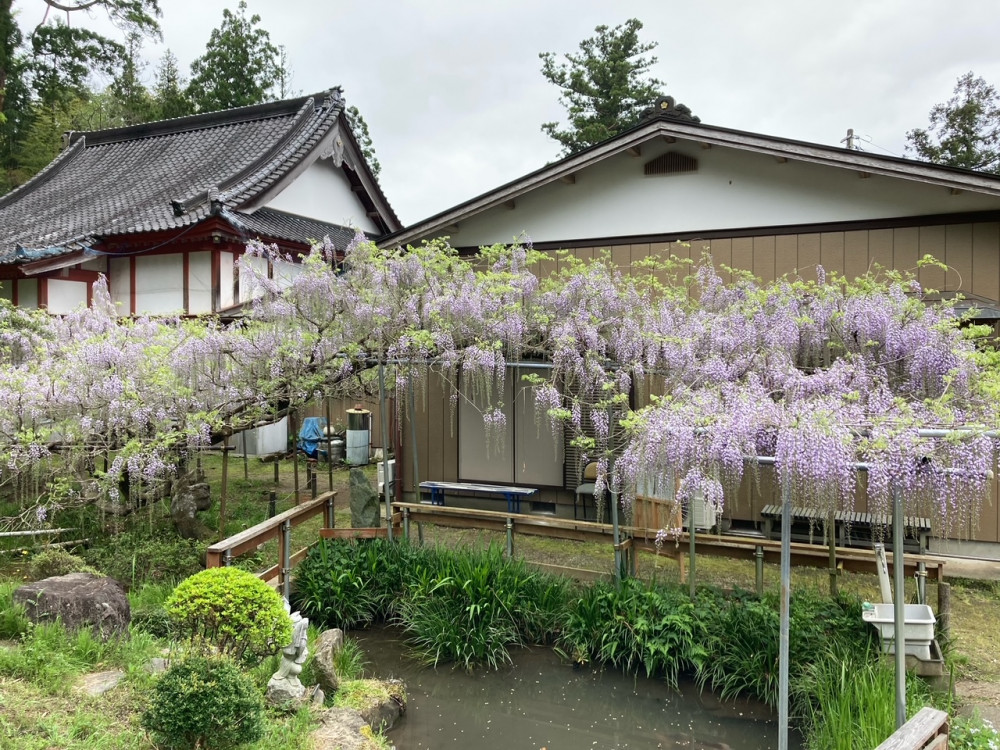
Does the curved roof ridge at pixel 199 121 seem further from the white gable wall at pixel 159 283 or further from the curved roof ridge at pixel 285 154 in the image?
the white gable wall at pixel 159 283

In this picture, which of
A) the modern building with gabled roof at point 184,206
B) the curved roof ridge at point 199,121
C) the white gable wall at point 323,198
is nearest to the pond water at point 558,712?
the modern building with gabled roof at point 184,206

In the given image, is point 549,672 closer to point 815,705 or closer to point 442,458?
point 815,705

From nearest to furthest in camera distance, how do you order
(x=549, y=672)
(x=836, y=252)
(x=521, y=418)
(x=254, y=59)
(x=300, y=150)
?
(x=549, y=672), (x=836, y=252), (x=521, y=418), (x=300, y=150), (x=254, y=59)

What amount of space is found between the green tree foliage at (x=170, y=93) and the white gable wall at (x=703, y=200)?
18724mm

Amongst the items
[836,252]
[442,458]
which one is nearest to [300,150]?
[442,458]

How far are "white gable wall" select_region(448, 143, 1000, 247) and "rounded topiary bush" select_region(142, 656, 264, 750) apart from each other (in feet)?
20.6

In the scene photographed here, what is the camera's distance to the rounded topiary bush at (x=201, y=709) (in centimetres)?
338

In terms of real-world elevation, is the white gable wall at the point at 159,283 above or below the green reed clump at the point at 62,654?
above

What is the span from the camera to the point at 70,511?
7590 mm

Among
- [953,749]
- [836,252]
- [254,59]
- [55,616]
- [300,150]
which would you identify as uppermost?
[254,59]

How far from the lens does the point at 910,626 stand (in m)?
4.23

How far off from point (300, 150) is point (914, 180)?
10.5 m

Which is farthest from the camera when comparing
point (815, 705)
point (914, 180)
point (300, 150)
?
point (300, 150)

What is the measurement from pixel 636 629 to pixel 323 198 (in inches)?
463
